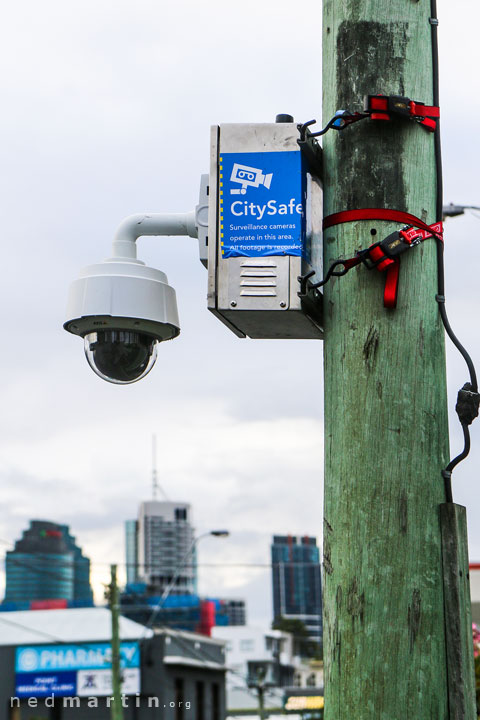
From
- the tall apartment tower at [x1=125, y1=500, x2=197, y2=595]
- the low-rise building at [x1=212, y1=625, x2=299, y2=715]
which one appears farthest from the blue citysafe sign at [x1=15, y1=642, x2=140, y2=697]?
the tall apartment tower at [x1=125, y1=500, x2=197, y2=595]

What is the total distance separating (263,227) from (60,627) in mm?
50958

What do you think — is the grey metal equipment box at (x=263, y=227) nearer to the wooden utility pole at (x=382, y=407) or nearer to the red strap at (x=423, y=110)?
the wooden utility pole at (x=382, y=407)

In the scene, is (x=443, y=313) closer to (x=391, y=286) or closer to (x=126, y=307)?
(x=391, y=286)

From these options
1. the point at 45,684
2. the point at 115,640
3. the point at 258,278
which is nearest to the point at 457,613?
the point at 258,278

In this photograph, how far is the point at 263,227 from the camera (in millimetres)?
3242

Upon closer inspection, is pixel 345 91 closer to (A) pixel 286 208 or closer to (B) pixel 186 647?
(A) pixel 286 208

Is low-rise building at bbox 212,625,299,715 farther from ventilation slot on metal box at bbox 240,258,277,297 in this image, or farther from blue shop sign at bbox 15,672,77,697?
ventilation slot on metal box at bbox 240,258,277,297

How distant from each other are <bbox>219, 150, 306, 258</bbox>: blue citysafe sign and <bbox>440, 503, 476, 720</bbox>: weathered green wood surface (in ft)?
2.88

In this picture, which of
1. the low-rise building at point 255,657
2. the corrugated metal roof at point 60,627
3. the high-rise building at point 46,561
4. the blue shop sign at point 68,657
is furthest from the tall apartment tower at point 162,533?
the blue shop sign at point 68,657

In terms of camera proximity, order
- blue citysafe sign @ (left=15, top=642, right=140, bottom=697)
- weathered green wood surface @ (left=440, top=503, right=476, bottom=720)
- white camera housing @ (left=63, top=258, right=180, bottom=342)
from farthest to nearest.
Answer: blue citysafe sign @ (left=15, top=642, right=140, bottom=697)
white camera housing @ (left=63, top=258, right=180, bottom=342)
weathered green wood surface @ (left=440, top=503, right=476, bottom=720)

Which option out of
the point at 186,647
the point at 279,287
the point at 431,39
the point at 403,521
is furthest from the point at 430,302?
the point at 186,647

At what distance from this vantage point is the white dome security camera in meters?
3.69

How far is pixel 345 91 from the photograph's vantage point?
338 centimetres

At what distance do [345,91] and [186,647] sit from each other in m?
50.1
